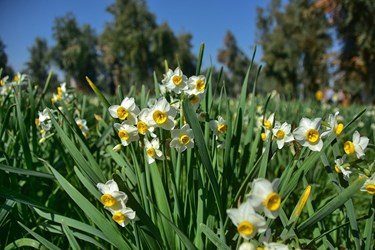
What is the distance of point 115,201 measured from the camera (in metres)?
0.75

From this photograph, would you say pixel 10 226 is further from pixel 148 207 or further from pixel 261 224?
pixel 261 224

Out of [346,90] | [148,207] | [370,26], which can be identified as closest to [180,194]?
[148,207]

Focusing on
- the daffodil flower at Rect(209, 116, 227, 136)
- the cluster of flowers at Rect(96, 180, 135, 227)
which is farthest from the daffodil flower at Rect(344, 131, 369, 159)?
the cluster of flowers at Rect(96, 180, 135, 227)

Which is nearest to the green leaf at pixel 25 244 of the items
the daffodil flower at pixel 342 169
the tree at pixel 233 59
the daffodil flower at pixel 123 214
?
the daffodil flower at pixel 123 214

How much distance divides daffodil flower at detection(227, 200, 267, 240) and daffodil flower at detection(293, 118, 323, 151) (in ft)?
0.97

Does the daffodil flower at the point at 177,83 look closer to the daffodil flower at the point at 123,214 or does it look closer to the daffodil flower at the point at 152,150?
the daffodil flower at the point at 152,150

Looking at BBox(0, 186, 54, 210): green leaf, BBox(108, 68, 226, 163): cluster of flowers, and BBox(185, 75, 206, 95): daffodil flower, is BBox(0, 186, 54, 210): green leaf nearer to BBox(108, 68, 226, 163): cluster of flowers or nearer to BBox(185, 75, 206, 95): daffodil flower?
BBox(108, 68, 226, 163): cluster of flowers

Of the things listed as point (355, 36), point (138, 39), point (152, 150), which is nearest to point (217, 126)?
point (152, 150)

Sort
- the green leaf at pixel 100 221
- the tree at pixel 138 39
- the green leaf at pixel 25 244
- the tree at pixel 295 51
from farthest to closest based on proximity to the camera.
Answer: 1. the tree at pixel 138 39
2. the tree at pixel 295 51
3. the green leaf at pixel 25 244
4. the green leaf at pixel 100 221

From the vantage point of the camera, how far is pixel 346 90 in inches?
515

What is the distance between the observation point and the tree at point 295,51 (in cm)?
1948

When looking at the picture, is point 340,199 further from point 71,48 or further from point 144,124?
point 71,48

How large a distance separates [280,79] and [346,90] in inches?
400

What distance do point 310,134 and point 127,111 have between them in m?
0.45
